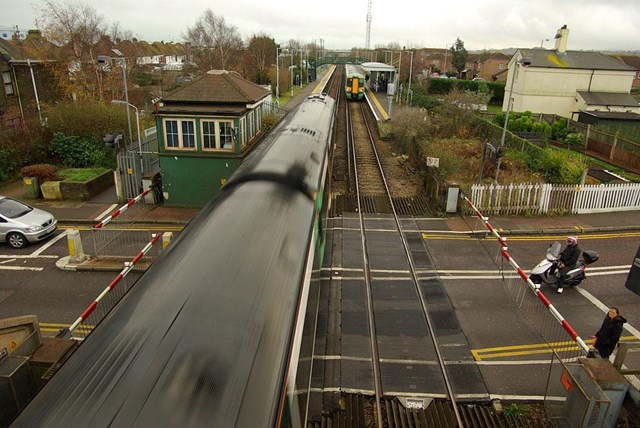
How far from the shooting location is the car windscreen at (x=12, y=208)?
1406cm

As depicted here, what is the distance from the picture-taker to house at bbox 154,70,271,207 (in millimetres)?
15469

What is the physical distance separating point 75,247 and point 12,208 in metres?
3.69

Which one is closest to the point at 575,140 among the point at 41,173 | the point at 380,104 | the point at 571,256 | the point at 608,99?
the point at 608,99

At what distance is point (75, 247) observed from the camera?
41.0 feet

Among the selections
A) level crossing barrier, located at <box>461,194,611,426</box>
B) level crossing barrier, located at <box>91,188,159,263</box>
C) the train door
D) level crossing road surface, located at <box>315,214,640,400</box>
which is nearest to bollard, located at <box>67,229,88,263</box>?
level crossing barrier, located at <box>91,188,159,263</box>

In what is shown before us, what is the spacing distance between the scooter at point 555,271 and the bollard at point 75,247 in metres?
12.1

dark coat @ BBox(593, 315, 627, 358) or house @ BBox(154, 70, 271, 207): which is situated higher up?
house @ BBox(154, 70, 271, 207)

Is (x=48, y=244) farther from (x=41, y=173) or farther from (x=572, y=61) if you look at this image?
(x=572, y=61)

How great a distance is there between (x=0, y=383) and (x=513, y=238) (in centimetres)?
1373

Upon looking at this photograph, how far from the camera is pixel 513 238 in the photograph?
14.7m

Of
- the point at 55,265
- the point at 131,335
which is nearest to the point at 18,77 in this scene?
the point at 55,265

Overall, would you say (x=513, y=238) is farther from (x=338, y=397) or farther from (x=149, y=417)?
(x=149, y=417)

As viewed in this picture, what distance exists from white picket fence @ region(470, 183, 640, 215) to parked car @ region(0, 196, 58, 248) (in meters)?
14.3

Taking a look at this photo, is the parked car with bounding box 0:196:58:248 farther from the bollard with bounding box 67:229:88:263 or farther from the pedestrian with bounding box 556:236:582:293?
the pedestrian with bounding box 556:236:582:293
